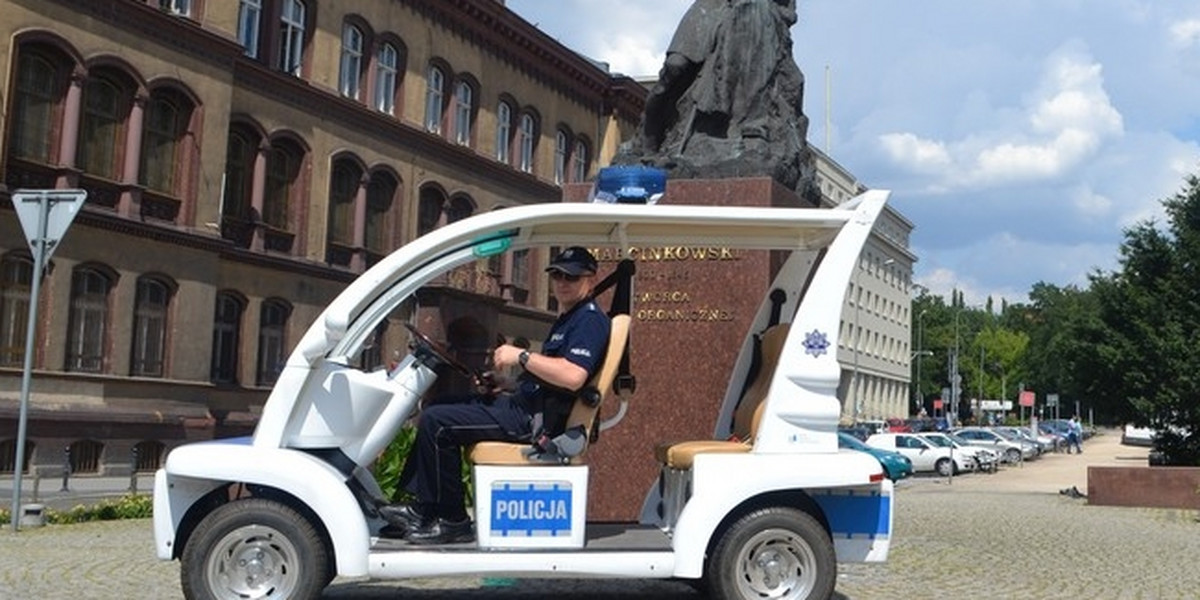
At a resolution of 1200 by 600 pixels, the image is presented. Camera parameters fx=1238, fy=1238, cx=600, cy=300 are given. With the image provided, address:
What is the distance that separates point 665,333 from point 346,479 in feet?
13.7

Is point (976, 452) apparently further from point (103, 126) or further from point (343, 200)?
point (103, 126)

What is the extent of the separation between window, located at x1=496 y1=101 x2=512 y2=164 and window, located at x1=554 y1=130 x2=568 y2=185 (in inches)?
122

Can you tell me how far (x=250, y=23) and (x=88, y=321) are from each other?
396 inches

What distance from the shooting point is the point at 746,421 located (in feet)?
24.3

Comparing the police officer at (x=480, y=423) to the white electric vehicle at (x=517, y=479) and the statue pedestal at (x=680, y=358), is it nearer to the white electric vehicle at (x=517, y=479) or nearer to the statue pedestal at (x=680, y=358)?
the white electric vehicle at (x=517, y=479)

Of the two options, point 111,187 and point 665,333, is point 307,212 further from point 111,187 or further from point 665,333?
point 665,333

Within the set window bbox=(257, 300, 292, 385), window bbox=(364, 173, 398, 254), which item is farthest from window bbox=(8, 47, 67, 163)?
window bbox=(364, 173, 398, 254)

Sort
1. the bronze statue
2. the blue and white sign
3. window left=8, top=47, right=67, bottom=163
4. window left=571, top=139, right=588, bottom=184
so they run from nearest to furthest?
the blue and white sign
the bronze statue
window left=8, top=47, right=67, bottom=163
window left=571, top=139, right=588, bottom=184

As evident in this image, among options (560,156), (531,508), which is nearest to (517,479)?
(531,508)

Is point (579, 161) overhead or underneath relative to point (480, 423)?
overhead

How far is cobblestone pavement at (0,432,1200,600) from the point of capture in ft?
26.6

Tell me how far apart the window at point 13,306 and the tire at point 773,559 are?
72.8 ft

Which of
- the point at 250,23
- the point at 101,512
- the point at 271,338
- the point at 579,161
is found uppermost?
the point at 579,161

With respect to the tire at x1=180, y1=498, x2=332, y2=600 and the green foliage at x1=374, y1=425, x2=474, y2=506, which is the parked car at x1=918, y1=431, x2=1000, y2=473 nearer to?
the green foliage at x1=374, y1=425, x2=474, y2=506
